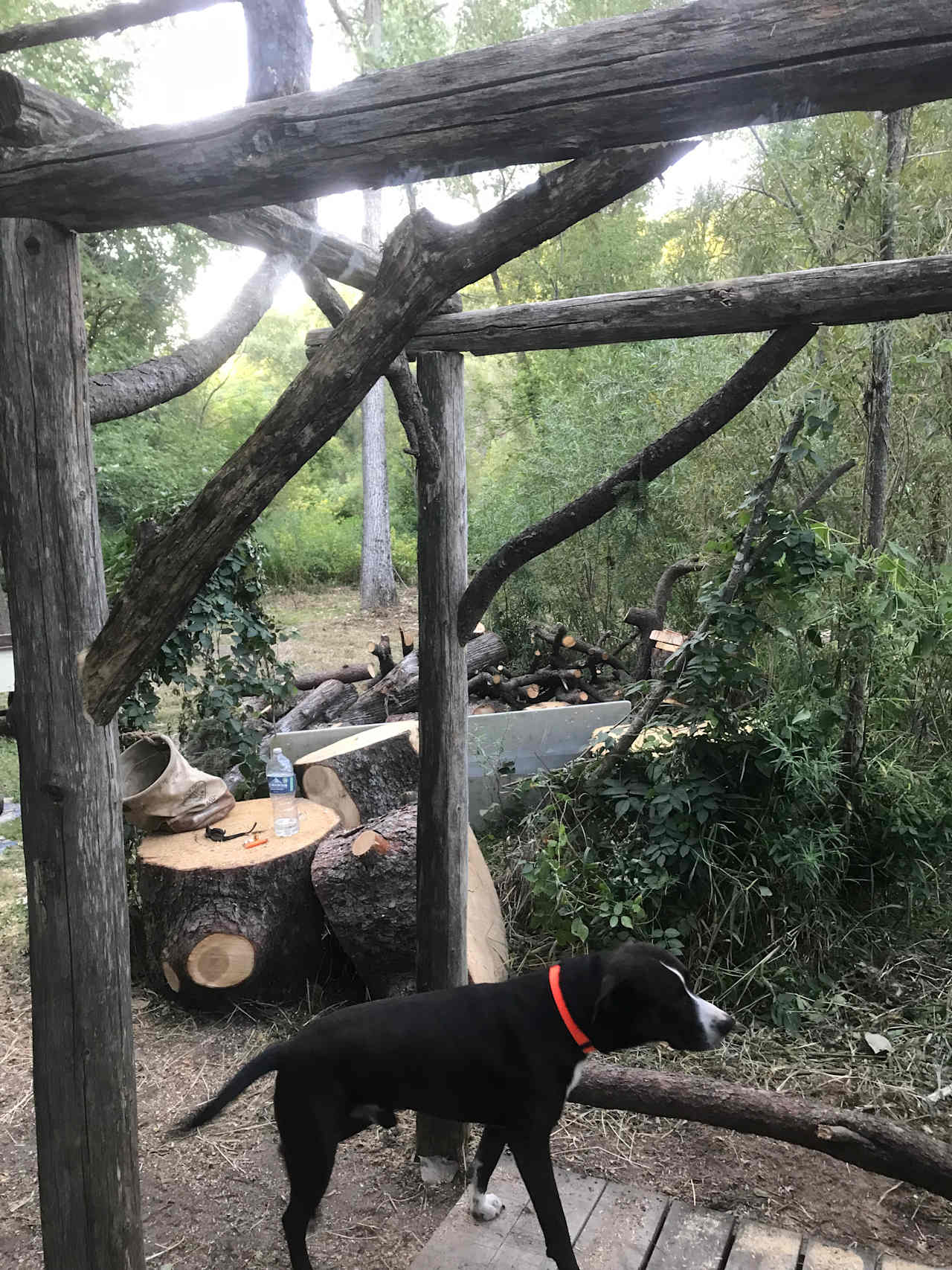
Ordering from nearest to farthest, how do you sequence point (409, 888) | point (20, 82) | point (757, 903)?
point (20, 82)
point (409, 888)
point (757, 903)

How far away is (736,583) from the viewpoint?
4051mm

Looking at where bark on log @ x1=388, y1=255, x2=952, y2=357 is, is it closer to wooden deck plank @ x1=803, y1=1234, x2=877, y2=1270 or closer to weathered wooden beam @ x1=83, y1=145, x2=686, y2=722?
weathered wooden beam @ x1=83, y1=145, x2=686, y2=722

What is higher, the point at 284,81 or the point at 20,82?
the point at 284,81

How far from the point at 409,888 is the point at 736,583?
1951 millimetres

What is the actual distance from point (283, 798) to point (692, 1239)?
2763 millimetres

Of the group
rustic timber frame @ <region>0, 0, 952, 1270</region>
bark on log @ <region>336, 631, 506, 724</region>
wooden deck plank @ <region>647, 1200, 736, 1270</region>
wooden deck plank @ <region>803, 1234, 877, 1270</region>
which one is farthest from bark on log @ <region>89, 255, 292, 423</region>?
bark on log @ <region>336, 631, 506, 724</region>

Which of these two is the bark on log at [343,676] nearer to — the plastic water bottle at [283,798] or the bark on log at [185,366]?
the plastic water bottle at [283,798]

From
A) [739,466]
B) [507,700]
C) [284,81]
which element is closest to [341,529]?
[507,700]

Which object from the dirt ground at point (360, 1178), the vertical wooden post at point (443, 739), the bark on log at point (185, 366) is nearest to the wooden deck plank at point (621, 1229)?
the dirt ground at point (360, 1178)

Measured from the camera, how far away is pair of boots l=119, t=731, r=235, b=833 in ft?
14.1

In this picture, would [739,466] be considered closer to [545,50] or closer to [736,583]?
[736,583]

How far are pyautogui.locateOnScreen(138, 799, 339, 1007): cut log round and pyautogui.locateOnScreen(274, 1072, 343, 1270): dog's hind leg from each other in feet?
5.23

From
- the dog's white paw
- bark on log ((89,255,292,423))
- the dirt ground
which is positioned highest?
bark on log ((89,255,292,423))

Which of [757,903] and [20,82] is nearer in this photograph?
[20,82]
